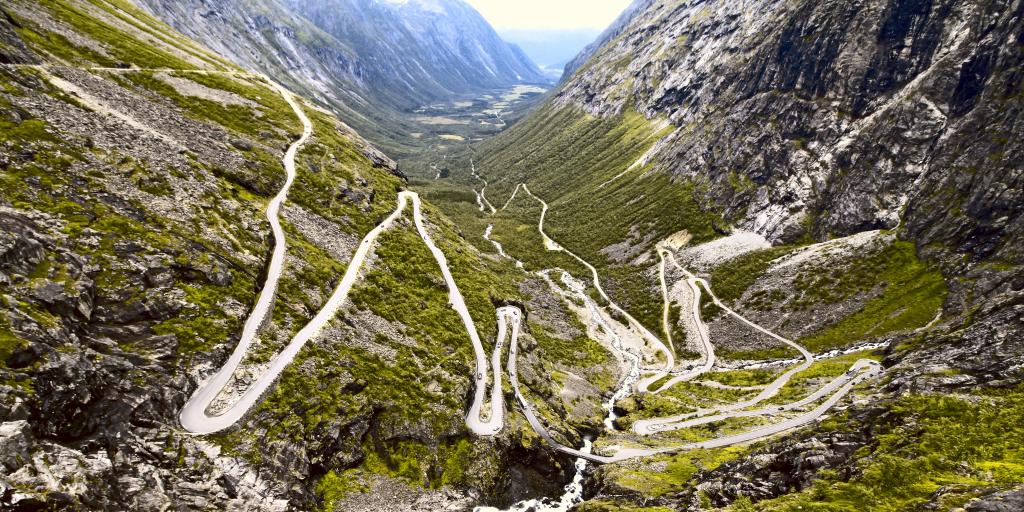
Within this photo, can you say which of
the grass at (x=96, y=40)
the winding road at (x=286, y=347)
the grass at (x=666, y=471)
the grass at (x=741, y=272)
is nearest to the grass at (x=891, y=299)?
the grass at (x=741, y=272)

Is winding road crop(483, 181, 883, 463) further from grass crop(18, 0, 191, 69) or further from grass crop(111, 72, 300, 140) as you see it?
grass crop(18, 0, 191, 69)

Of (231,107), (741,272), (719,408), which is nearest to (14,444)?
(719,408)

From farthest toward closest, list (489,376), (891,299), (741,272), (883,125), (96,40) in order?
1. (883,125)
2. (741,272)
3. (96,40)
4. (891,299)
5. (489,376)

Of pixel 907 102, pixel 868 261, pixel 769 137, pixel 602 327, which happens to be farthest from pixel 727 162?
pixel 602 327

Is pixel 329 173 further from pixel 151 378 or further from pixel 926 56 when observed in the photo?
pixel 926 56

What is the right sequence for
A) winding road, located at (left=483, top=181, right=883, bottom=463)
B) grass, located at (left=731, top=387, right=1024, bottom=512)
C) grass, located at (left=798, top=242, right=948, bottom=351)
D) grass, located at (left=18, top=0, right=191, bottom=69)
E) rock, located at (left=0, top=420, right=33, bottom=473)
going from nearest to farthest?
rock, located at (left=0, top=420, right=33, bottom=473)
grass, located at (left=731, top=387, right=1024, bottom=512)
winding road, located at (left=483, top=181, right=883, bottom=463)
grass, located at (left=18, top=0, right=191, bottom=69)
grass, located at (left=798, top=242, right=948, bottom=351)

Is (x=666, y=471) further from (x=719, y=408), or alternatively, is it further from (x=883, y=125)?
(x=883, y=125)

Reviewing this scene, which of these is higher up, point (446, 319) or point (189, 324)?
point (446, 319)

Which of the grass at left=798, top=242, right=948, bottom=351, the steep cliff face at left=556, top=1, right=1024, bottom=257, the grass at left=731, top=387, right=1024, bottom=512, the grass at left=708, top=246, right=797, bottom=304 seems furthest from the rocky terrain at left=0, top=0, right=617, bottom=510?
the steep cliff face at left=556, top=1, right=1024, bottom=257

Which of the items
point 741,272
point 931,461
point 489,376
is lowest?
point 489,376
